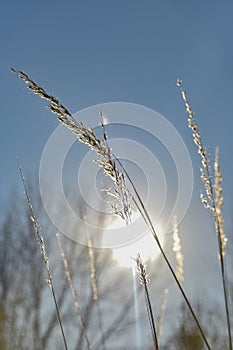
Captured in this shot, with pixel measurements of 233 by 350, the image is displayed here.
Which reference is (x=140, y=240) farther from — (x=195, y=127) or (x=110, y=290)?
(x=110, y=290)

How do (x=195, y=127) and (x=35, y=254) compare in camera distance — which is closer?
(x=195, y=127)

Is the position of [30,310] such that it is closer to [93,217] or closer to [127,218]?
[93,217]

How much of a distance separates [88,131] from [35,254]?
16.8 metres

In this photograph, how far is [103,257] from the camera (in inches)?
721

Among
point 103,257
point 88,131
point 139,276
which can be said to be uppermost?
point 103,257

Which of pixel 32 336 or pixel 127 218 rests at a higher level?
pixel 32 336

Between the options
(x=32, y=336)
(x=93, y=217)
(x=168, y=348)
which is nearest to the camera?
(x=168, y=348)

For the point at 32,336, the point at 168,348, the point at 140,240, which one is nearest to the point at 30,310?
the point at 32,336

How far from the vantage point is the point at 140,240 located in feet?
5.77

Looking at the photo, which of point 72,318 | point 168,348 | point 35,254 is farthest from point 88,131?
point 35,254

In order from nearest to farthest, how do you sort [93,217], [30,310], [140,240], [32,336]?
1. [140,240]
2. [32,336]
3. [30,310]
4. [93,217]

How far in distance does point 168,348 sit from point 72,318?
726 centimetres

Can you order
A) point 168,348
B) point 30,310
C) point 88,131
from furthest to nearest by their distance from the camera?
point 30,310 → point 168,348 → point 88,131

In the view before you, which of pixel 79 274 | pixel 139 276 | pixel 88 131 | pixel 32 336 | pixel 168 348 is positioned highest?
pixel 79 274
